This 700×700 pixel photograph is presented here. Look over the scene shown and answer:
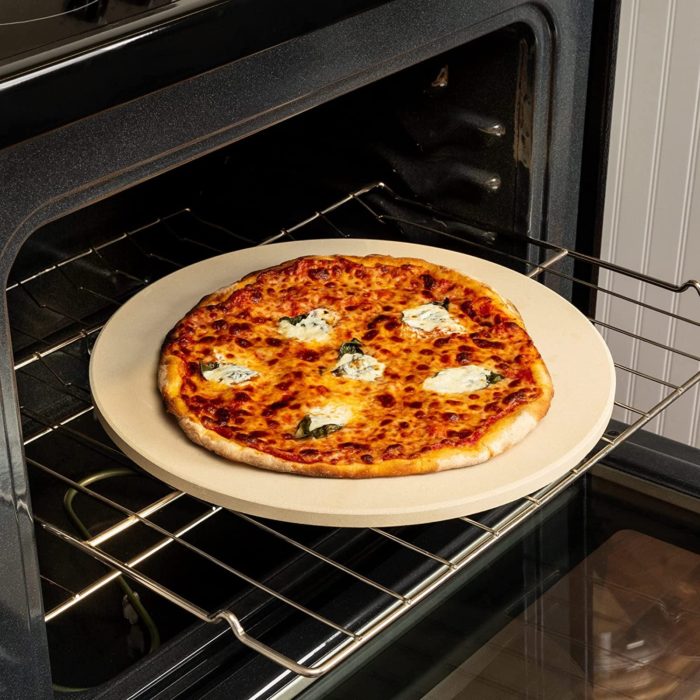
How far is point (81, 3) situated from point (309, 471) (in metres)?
0.39

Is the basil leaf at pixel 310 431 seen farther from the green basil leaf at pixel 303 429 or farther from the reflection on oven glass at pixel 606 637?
the reflection on oven glass at pixel 606 637

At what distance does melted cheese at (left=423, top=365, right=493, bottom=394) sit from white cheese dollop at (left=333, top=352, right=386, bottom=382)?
49 mm

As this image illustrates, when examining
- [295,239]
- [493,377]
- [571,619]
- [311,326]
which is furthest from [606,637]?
[295,239]

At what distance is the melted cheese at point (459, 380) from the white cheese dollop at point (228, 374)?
16 centimetres

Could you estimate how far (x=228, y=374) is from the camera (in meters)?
1.12

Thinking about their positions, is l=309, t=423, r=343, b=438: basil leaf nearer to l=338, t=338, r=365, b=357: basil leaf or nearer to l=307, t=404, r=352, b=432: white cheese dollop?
l=307, t=404, r=352, b=432: white cheese dollop

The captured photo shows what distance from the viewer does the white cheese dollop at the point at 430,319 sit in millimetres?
1195

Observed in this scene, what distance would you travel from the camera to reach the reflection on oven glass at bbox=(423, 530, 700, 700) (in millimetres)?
1078

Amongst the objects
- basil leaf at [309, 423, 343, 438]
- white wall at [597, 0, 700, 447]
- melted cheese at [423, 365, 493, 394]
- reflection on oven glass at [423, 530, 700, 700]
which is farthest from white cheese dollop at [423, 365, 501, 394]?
white wall at [597, 0, 700, 447]

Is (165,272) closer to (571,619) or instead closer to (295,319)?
(295,319)

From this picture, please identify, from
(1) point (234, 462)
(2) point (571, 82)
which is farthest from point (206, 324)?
(2) point (571, 82)

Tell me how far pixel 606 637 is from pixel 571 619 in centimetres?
4

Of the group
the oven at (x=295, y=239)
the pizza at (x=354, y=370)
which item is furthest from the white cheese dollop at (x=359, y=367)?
the oven at (x=295, y=239)

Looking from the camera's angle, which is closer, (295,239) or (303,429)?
(303,429)
